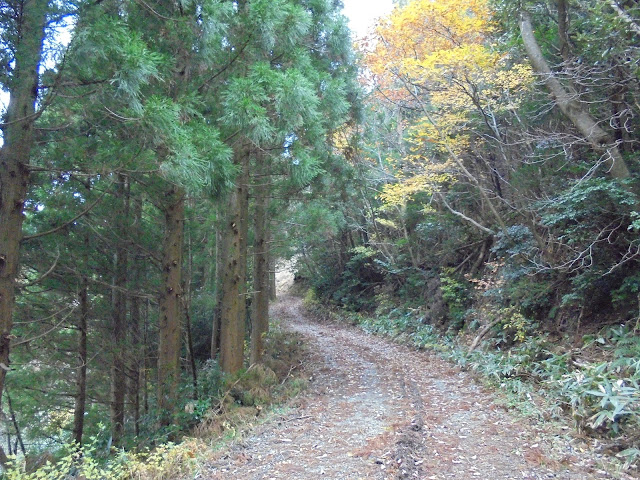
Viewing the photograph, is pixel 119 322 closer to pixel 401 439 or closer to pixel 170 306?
pixel 170 306

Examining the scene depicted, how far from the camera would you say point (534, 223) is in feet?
31.7

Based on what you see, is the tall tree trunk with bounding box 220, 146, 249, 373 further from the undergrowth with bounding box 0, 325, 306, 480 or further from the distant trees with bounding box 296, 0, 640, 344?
the distant trees with bounding box 296, 0, 640, 344

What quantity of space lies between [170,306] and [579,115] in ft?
24.4

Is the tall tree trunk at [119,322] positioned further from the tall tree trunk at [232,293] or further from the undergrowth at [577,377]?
the undergrowth at [577,377]

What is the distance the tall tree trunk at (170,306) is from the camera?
25.3 feet

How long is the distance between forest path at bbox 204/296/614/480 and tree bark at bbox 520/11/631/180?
13.3 feet

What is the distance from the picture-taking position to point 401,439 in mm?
5168

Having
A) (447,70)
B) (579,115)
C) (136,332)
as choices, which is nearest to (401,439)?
(579,115)

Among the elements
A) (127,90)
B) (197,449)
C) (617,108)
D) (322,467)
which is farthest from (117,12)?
(617,108)

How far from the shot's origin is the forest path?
4445mm

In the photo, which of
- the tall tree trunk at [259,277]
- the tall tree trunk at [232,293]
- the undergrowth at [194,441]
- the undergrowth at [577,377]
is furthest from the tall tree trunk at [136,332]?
the undergrowth at [577,377]

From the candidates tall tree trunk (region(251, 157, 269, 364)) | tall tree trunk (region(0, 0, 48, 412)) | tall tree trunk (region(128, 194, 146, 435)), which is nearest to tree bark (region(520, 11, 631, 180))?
tall tree trunk (region(251, 157, 269, 364))

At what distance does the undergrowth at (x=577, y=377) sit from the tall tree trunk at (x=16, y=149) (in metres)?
6.43

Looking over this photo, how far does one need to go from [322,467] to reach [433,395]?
3555mm
